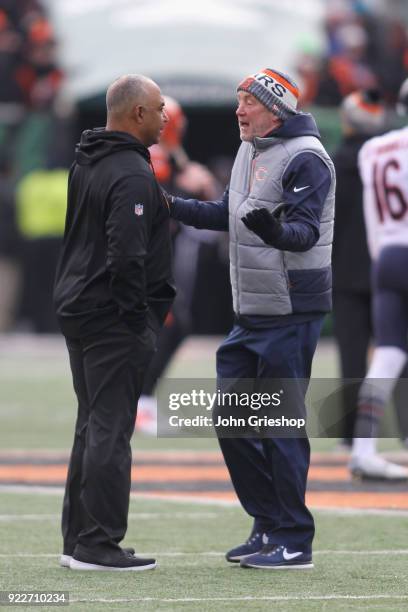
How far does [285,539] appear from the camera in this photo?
7.08m

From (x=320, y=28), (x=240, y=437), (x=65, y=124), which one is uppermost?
(x=320, y=28)

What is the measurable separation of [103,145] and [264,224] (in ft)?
A: 2.52

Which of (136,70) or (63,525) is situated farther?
(136,70)

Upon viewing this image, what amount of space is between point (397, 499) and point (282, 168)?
2.76 metres

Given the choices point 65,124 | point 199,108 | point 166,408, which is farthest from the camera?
point 199,108

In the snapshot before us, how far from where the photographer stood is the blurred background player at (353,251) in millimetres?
11047

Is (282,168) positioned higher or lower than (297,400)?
higher

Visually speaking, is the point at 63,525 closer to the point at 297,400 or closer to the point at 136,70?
the point at 297,400

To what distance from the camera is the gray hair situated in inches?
274

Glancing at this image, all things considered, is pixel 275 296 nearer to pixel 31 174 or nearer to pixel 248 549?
pixel 248 549

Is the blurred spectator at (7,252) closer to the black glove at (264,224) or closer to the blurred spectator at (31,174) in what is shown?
the blurred spectator at (31,174)

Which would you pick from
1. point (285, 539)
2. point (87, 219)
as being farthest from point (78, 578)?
point (87, 219)

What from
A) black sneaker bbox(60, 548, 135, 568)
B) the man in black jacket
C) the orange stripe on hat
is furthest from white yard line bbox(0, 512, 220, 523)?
the orange stripe on hat

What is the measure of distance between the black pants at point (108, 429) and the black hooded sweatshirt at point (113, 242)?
0.25 feet
